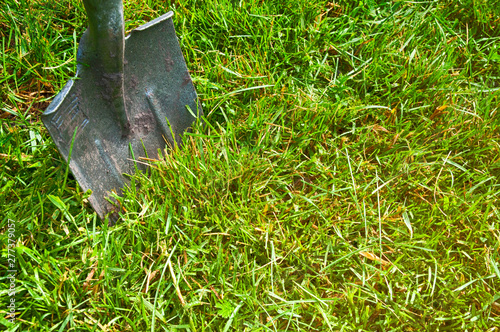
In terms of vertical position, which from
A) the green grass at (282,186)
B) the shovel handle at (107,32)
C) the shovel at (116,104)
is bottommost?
the green grass at (282,186)

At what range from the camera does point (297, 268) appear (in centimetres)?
168

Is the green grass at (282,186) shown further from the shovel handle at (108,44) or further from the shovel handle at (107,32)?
the shovel handle at (107,32)

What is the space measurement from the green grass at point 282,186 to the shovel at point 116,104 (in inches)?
3.5

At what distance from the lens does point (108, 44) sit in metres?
1.48

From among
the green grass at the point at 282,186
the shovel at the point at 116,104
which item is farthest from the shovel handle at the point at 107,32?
the green grass at the point at 282,186

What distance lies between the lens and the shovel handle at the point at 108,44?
1405mm

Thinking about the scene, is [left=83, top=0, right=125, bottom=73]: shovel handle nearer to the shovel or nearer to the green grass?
the shovel

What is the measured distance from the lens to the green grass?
156cm

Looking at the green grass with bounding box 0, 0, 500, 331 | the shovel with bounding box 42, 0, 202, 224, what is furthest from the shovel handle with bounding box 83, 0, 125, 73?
the green grass with bounding box 0, 0, 500, 331

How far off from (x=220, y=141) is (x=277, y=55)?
0.59m

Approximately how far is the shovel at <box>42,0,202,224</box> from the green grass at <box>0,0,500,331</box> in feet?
0.29

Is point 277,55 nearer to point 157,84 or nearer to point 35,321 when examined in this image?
point 157,84

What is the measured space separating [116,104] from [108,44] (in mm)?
243

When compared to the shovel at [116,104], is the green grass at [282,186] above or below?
below
